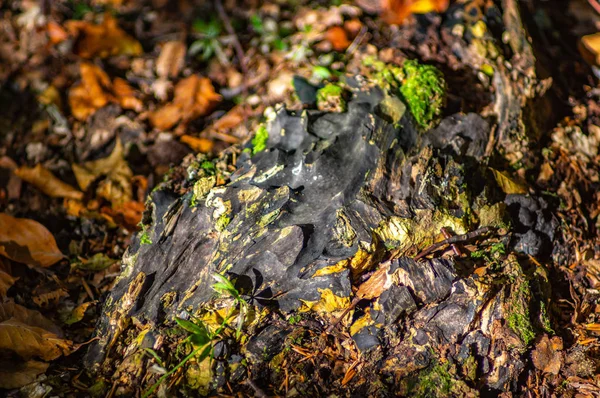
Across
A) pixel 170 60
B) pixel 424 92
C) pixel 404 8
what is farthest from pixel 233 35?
pixel 424 92

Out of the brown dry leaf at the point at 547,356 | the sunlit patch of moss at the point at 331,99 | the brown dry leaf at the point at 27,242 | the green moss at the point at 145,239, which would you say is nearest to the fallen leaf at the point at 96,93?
the brown dry leaf at the point at 27,242

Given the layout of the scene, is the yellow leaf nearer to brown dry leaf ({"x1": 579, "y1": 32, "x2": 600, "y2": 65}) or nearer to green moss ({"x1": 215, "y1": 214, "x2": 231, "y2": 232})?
green moss ({"x1": 215, "y1": 214, "x2": 231, "y2": 232})

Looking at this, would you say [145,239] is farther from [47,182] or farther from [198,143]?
[47,182]

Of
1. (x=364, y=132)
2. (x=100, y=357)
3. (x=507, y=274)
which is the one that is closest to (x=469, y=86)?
(x=364, y=132)

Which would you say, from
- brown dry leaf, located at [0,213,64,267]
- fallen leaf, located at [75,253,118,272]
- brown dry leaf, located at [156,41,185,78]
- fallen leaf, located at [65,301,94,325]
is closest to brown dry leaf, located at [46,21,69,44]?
brown dry leaf, located at [156,41,185,78]

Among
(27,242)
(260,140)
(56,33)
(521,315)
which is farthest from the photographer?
(56,33)

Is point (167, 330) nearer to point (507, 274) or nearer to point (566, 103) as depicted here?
point (507, 274)
